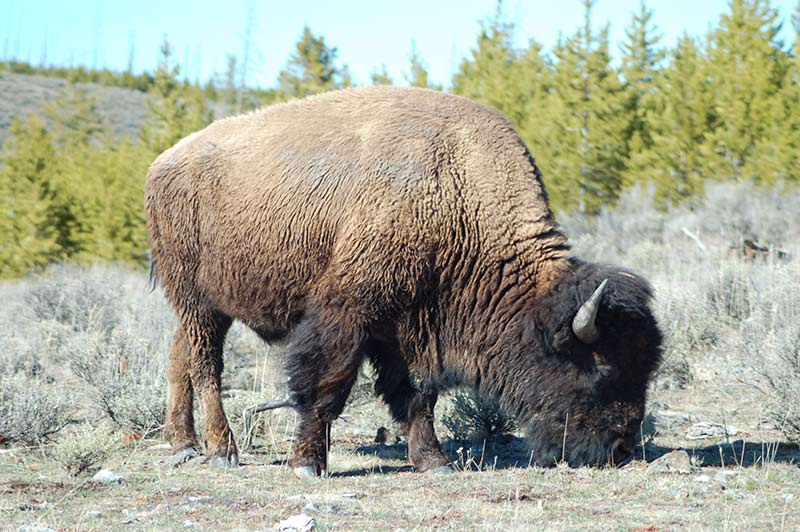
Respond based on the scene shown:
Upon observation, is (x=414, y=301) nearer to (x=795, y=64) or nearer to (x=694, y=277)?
(x=694, y=277)

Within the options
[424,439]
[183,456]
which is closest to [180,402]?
[183,456]

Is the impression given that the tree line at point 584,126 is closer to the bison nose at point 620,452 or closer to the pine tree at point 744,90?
the pine tree at point 744,90

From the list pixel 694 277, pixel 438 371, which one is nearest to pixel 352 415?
pixel 438 371

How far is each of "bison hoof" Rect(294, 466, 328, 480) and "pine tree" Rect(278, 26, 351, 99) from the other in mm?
30654

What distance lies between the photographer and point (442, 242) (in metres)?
6.38

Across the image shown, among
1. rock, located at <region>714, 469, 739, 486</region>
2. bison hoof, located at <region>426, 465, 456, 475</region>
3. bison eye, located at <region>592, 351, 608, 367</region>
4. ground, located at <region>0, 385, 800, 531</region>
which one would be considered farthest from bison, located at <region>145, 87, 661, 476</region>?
rock, located at <region>714, 469, 739, 486</region>

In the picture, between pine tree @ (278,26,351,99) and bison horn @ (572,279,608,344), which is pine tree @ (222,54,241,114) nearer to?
pine tree @ (278,26,351,99)

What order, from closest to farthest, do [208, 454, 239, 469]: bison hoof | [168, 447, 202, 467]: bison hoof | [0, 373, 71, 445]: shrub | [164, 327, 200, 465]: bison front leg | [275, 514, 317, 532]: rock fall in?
[275, 514, 317, 532]: rock
[208, 454, 239, 469]: bison hoof
[168, 447, 202, 467]: bison hoof
[0, 373, 71, 445]: shrub
[164, 327, 200, 465]: bison front leg

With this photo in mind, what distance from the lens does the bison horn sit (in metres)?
5.79

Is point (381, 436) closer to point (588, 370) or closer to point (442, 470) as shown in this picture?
point (442, 470)

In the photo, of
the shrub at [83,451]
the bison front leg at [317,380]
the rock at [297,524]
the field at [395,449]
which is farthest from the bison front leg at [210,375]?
the rock at [297,524]

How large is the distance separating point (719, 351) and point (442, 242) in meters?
5.46

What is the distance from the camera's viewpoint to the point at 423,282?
6410mm

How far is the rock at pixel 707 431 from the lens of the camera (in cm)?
782
